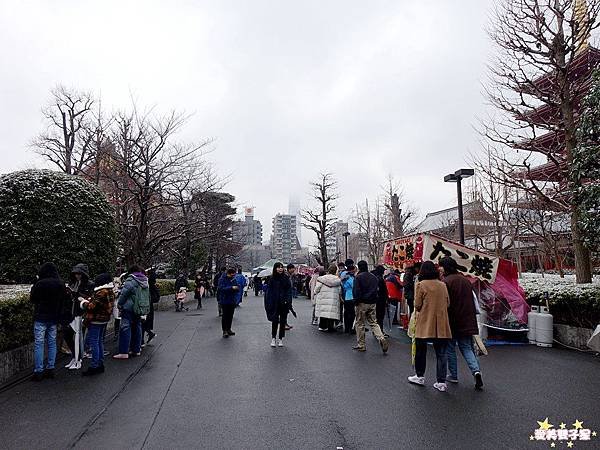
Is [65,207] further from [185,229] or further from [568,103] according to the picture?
[568,103]

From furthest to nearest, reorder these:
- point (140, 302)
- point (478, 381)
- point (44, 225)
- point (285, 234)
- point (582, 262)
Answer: point (285, 234)
point (582, 262)
point (44, 225)
point (140, 302)
point (478, 381)

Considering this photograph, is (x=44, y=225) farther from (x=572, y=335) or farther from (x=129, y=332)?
(x=572, y=335)

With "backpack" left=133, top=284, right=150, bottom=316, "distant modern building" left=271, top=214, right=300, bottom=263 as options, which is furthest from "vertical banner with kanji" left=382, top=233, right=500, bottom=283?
"distant modern building" left=271, top=214, right=300, bottom=263

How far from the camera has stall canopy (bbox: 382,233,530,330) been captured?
374 inches

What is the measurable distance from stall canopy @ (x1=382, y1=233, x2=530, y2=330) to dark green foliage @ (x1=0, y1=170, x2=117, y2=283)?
7.36 m

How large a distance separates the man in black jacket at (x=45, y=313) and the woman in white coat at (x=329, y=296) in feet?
19.8

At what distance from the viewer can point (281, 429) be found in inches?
180

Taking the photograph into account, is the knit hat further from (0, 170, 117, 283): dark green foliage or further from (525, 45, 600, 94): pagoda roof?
(525, 45, 600, 94): pagoda roof

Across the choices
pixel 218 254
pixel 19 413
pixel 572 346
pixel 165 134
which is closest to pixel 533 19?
pixel 572 346

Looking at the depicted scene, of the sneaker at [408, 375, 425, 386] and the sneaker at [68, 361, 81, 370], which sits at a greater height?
the sneaker at [68, 361, 81, 370]

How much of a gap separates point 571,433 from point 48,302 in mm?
6696

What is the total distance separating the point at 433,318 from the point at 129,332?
5393 millimetres

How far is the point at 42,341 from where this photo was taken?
657 centimetres

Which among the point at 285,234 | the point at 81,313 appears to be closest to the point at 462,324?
the point at 81,313
